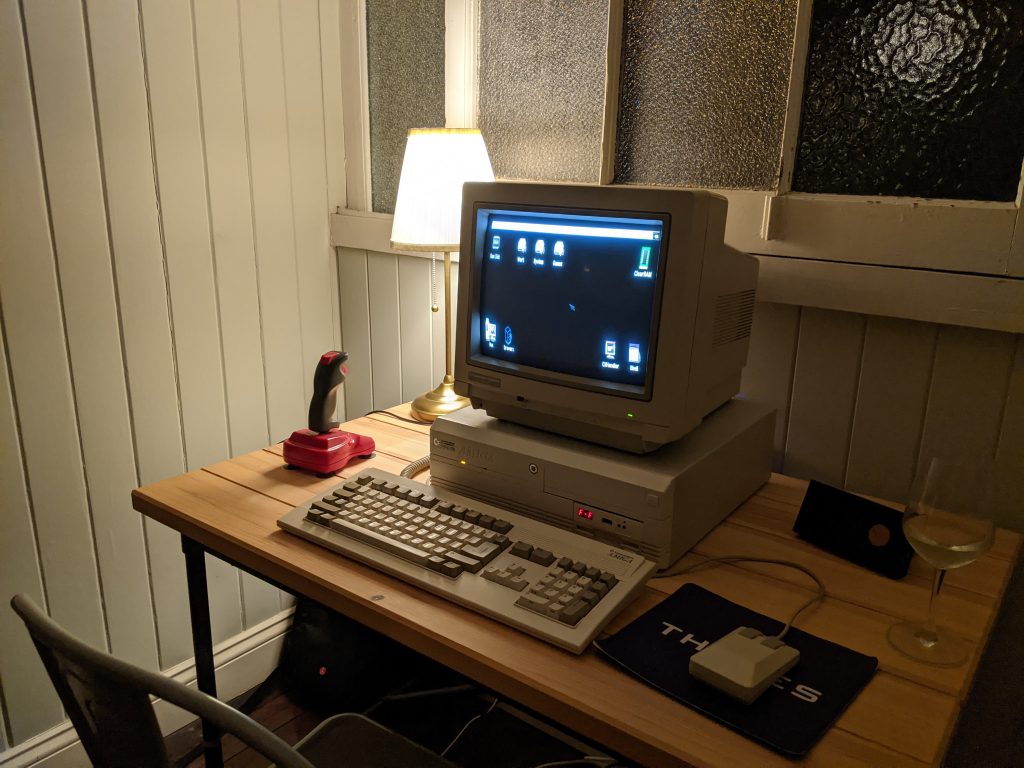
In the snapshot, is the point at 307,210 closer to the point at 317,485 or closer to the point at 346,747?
the point at 317,485

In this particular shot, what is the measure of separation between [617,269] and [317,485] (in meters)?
0.64

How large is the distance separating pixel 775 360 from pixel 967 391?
31 cm

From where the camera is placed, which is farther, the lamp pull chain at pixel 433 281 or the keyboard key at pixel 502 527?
the lamp pull chain at pixel 433 281

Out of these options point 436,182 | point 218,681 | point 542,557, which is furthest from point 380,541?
point 218,681

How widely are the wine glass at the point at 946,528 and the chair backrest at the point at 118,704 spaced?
2.30 ft

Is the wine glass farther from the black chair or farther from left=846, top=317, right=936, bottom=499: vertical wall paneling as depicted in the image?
the black chair

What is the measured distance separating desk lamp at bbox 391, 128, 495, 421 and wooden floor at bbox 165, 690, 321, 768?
3.80 feet

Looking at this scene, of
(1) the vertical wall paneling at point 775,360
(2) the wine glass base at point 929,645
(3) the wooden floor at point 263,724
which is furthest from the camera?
(3) the wooden floor at point 263,724

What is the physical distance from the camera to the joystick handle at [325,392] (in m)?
1.39

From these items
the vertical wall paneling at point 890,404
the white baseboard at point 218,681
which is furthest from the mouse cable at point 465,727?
the vertical wall paneling at point 890,404

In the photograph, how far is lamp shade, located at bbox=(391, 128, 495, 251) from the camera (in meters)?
1.56

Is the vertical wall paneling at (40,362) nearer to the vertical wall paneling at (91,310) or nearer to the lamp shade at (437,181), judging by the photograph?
the vertical wall paneling at (91,310)

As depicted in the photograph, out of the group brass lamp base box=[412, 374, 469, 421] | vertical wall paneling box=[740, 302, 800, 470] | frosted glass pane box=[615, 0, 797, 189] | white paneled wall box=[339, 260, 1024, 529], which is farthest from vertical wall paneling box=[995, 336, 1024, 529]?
brass lamp base box=[412, 374, 469, 421]

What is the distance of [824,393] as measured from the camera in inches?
55.2
